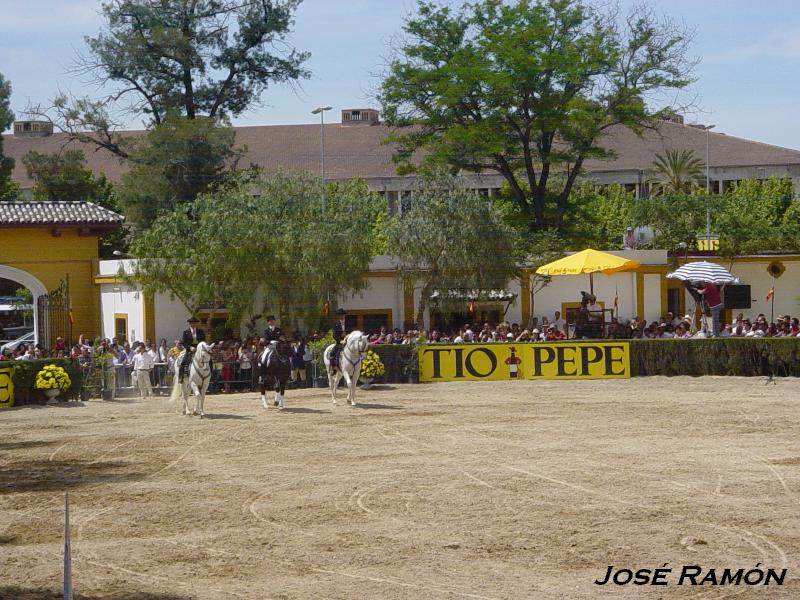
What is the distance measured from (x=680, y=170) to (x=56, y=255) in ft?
127

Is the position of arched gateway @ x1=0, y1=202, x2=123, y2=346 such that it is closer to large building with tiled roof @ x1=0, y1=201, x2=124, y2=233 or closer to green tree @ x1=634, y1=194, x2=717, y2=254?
large building with tiled roof @ x1=0, y1=201, x2=124, y2=233

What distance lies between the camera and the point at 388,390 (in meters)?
31.5

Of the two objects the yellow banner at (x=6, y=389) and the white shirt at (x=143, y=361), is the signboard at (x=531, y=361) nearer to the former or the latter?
the white shirt at (x=143, y=361)

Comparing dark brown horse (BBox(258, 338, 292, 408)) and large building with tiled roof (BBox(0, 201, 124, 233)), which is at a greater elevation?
large building with tiled roof (BBox(0, 201, 124, 233))

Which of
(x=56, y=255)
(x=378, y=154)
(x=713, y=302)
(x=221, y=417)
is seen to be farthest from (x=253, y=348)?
(x=378, y=154)

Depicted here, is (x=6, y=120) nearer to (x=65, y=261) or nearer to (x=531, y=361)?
(x=65, y=261)

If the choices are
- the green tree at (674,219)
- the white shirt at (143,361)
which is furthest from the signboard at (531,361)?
the green tree at (674,219)

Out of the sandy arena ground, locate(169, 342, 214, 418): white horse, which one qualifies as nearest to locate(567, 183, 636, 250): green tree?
the sandy arena ground

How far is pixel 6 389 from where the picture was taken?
97.8 ft

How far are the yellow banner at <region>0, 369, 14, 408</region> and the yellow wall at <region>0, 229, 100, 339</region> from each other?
49.0ft

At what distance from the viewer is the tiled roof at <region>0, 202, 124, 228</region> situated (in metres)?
44.0

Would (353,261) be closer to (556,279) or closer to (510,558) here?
(556,279)

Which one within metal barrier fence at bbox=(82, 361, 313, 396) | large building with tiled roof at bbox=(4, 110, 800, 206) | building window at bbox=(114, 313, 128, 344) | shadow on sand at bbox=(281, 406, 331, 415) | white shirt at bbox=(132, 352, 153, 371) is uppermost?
large building with tiled roof at bbox=(4, 110, 800, 206)

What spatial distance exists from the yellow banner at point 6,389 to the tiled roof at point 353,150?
136 feet
